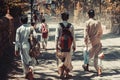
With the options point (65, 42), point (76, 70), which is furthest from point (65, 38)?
point (76, 70)

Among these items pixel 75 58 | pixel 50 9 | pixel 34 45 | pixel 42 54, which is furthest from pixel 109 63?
pixel 50 9

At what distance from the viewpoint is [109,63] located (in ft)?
45.3

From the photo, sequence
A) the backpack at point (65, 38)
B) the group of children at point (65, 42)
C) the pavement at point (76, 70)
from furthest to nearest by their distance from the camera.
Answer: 1. the pavement at point (76, 70)
2. the backpack at point (65, 38)
3. the group of children at point (65, 42)

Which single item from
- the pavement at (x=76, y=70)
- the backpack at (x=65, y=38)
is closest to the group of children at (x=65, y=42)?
the backpack at (x=65, y=38)

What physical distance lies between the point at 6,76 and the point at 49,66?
252 centimetres

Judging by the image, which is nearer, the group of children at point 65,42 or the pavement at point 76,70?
the group of children at point 65,42

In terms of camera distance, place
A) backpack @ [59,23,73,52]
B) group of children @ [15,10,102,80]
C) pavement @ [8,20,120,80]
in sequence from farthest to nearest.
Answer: pavement @ [8,20,120,80], backpack @ [59,23,73,52], group of children @ [15,10,102,80]

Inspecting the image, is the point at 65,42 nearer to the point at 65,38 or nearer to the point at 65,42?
the point at 65,42

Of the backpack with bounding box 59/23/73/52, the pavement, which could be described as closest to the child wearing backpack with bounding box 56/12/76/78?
the backpack with bounding box 59/23/73/52

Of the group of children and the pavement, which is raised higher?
the group of children

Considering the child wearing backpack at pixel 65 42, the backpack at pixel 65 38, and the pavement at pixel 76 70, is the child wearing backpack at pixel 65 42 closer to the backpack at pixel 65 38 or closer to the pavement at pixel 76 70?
the backpack at pixel 65 38

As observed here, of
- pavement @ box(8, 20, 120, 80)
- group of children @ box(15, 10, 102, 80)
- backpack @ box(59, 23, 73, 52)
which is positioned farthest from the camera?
pavement @ box(8, 20, 120, 80)

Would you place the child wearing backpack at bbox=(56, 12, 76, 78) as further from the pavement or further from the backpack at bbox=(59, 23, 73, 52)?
the pavement

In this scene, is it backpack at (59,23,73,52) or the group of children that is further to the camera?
backpack at (59,23,73,52)
